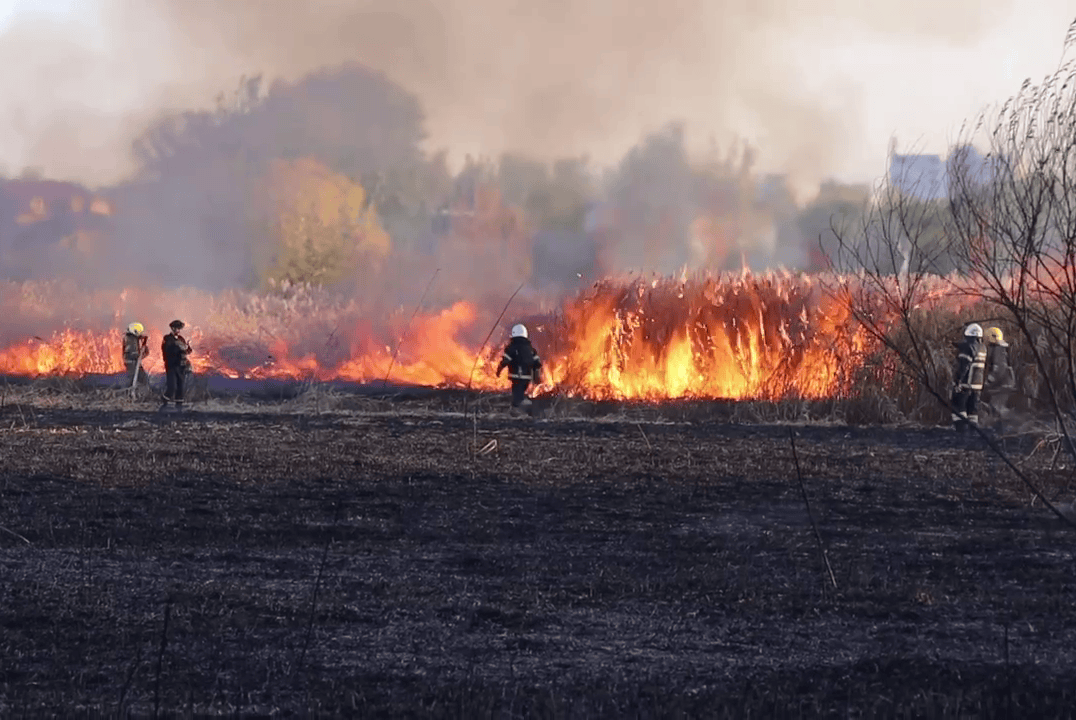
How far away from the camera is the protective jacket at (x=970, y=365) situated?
64.2 ft

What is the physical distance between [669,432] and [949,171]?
10528 mm

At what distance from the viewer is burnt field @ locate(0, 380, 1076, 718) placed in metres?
6.29

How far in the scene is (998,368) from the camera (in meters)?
20.0

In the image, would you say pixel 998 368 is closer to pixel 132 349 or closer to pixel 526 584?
pixel 526 584

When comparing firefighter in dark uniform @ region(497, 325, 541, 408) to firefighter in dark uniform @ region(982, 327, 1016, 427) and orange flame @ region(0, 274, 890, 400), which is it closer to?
orange flame @ region(0, 274, 890, 400)

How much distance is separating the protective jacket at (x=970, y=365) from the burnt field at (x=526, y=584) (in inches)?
120

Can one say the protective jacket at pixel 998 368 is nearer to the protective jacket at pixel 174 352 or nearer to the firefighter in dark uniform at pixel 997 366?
the firefighter in dark uniform at pixel 997 366

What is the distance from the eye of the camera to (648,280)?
25688 mm

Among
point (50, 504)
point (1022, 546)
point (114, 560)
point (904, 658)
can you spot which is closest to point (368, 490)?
point (50, 504)

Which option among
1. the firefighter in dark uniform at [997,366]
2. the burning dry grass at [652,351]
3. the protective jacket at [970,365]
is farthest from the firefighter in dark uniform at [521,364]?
the firefighter in dark uniform at [997,366]

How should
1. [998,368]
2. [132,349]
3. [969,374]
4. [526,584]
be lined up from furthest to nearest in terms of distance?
[132,349], [998,368], [969,374], [526,584]

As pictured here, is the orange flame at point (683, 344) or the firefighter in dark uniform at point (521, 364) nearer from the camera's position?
the firefighter in dark uniform at point (521, 364)

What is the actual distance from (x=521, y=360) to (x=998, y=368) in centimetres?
652

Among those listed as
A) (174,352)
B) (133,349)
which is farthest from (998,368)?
(133,349)
